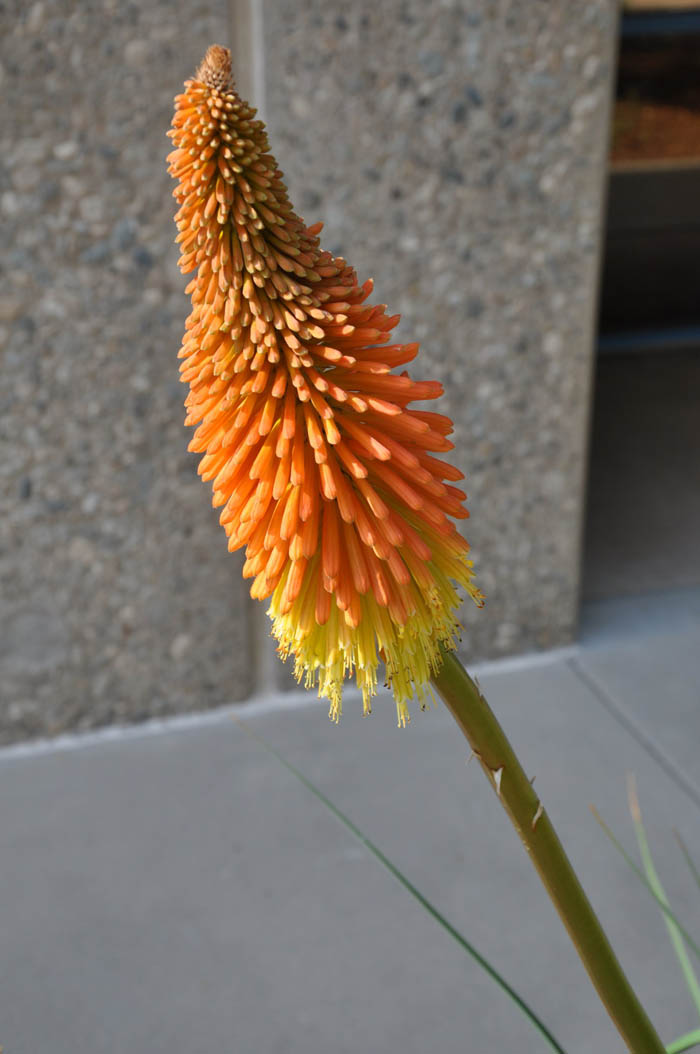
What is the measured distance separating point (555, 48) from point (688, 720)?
1702 millimetres

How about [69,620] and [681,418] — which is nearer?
[69,620]

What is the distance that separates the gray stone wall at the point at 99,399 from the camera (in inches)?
92.0

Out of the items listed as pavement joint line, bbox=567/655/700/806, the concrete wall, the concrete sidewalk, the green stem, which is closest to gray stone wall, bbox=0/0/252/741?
the concrete wall

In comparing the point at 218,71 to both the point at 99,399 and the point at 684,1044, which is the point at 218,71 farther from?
the point at 99,399

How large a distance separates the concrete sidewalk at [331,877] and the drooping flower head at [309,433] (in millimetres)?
1415

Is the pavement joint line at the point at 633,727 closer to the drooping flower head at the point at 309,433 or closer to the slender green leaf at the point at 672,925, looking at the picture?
the slender green leaf at the point at 672,925

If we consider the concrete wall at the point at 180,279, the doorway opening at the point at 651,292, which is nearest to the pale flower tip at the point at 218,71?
the concrete wall at the point at 180,279

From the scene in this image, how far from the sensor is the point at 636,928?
2.15 m

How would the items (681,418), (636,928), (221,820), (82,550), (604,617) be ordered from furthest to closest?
(681,418), (604,617), (82,550), (221,820), (636,928)

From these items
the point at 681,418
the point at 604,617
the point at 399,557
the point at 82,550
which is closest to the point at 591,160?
the point at 604,617

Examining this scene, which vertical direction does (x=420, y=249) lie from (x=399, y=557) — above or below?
above

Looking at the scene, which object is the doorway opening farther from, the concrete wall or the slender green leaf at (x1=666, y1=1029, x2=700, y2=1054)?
the slender green leaf at (x1=666, y1=1029, x2=700, y2=1054)

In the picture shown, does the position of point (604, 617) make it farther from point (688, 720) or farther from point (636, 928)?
point (636, 928)

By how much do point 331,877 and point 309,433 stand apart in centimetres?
179
